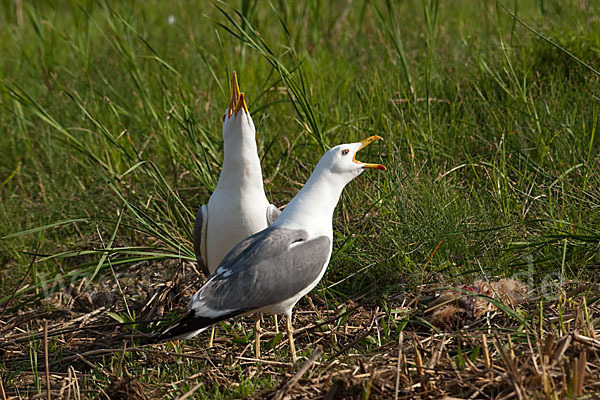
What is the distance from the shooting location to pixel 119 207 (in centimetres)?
492

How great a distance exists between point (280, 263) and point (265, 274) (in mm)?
82

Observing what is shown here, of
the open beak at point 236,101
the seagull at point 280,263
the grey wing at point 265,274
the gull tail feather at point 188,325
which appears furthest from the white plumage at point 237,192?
the gull tail feather at point 188,325

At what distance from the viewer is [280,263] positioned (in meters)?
3.19

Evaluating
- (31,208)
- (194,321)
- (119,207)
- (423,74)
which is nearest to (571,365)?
(194,321)

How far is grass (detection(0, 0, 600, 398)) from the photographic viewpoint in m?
Result: 3.64

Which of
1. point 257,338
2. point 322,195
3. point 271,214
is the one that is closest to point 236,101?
point 271,214

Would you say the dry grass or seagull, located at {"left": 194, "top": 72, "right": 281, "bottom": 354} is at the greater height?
seagull, located at {"left": 194, "top": 72, "right": 281, "bottom": 354}

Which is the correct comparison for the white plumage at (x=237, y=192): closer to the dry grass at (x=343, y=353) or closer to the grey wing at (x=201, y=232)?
the grey wing at (x=201, y=232)

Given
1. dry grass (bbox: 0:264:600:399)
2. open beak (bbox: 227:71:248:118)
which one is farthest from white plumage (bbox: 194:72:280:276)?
dry grass (bbox: 0:264:600:399)

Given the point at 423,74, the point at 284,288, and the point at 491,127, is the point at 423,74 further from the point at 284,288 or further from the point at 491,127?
the point at 284,288

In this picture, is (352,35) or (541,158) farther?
(352,35)

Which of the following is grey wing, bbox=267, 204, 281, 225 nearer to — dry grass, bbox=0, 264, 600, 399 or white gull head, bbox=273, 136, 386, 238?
white gull head, bbox=273, 136, 386, 238

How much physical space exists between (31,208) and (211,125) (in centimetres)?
148

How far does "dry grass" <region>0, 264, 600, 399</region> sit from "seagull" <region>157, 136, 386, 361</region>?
24cm
